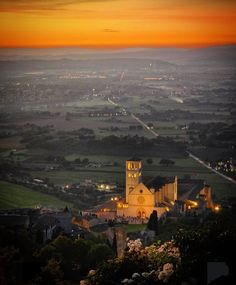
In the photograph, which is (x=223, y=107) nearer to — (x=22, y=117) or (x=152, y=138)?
(x=152, y=138)

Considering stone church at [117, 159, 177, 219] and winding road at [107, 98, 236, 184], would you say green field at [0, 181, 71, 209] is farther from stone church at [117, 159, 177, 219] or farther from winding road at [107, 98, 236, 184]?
winding road at [107, 98, 236, 184]

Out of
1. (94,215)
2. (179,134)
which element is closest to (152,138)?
(179,134)

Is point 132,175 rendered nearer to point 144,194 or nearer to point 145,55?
point 144,194

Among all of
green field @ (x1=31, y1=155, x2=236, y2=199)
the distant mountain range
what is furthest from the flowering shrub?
green field @ (x1=31, y1=155, x2=236, y2=199)

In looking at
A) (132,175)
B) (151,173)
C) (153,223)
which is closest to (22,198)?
(153,223)

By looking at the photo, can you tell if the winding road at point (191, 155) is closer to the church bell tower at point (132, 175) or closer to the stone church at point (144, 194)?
the stone church at point (144, 194)

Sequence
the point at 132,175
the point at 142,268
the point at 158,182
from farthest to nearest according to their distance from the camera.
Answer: the point at 132,175 < the point at 158,182 < the point at 142,268

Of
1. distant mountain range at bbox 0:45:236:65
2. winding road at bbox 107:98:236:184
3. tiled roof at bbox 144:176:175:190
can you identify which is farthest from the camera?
tiled roof at bbox 144:176:175:190
